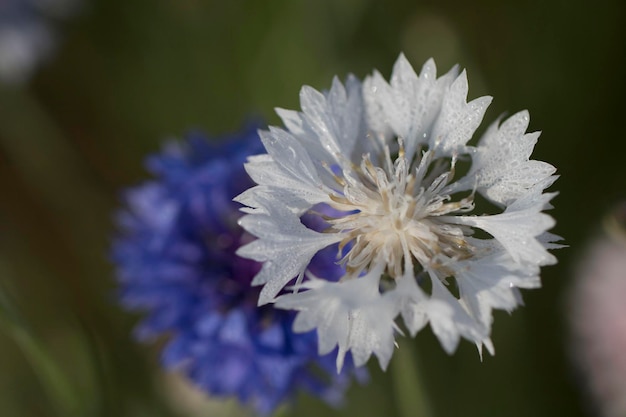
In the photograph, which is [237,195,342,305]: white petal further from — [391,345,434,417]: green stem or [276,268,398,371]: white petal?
[391,345,434,417]: green stem

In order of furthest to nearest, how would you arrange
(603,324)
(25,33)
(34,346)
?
1. (25,33)
2. (603,324)
3. (34,346)

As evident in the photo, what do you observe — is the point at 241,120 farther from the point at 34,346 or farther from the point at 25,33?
the point at 34,346

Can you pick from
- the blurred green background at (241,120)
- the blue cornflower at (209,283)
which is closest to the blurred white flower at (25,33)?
the blurred green background at (241,120)

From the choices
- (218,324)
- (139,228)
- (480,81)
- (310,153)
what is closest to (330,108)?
(310,153)

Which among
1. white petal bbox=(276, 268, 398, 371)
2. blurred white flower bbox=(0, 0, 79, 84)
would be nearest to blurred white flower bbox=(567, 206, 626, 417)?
white petal bbox=(276, 268, 398, 371)

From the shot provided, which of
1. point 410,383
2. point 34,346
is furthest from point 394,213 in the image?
point 34,346
